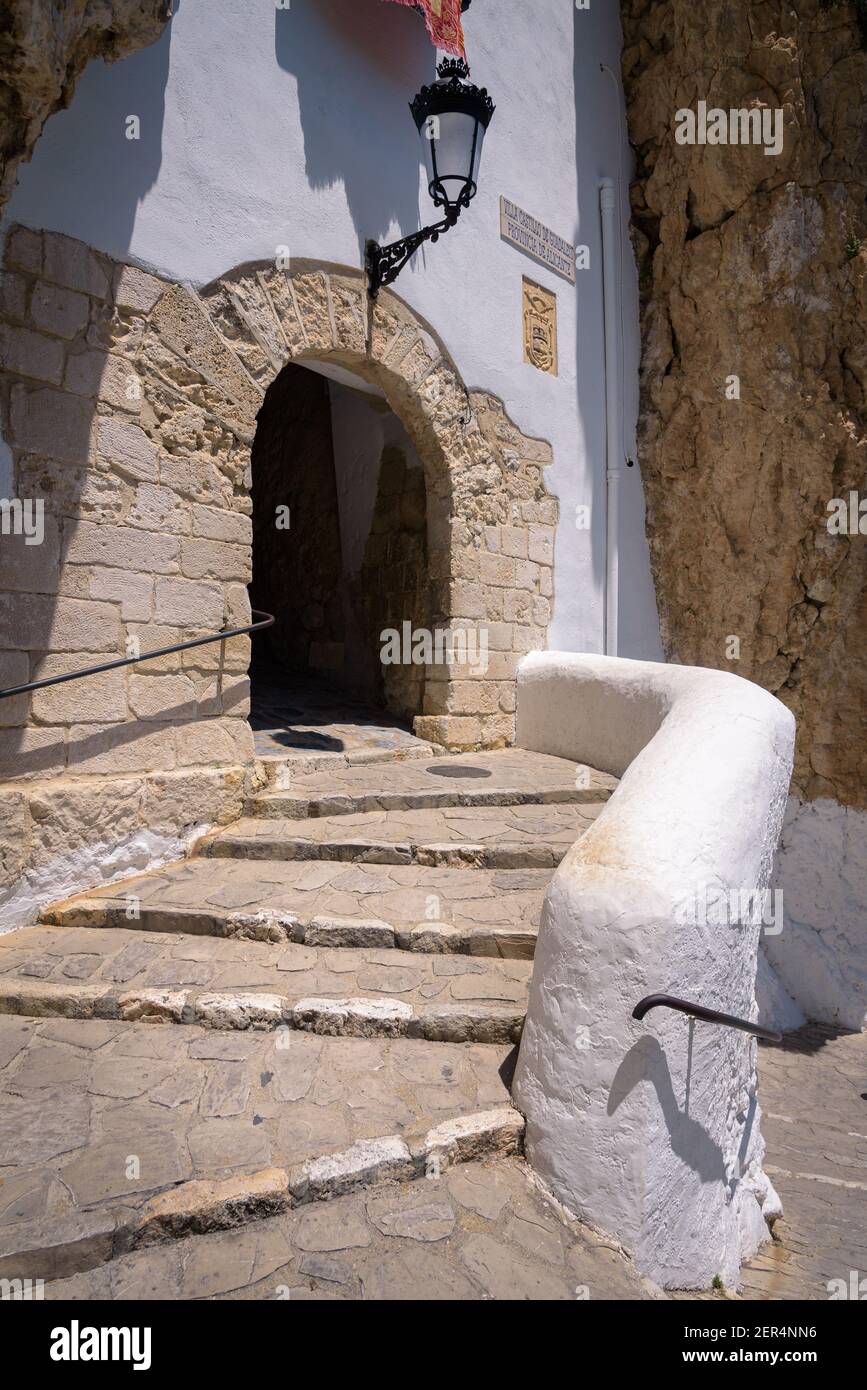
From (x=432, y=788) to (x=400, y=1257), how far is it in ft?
8.52

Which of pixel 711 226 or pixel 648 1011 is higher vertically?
pixel 711 226

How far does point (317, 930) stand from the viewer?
2.92 metres

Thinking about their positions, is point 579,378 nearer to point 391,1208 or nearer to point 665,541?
point 665,541

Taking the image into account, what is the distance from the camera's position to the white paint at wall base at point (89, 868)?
310 centimetres

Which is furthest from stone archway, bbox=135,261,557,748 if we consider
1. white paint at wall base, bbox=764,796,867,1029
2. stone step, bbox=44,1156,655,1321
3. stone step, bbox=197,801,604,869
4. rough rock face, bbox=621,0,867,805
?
white paint at wall base, bbox=764,796,867,1029

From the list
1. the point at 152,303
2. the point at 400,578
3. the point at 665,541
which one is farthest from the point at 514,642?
the point at 152,303

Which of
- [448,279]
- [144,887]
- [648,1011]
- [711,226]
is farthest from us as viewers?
[711,226]

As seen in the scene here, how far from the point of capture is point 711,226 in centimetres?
710

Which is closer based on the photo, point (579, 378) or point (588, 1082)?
point (588, 1082)

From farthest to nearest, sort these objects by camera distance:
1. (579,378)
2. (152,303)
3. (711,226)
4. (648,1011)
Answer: (711,226) → (579,378) → (152,303) → (648,1011)

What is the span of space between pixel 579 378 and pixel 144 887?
5.25 meters

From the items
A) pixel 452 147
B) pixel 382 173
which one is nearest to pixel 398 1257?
pixel 452 147

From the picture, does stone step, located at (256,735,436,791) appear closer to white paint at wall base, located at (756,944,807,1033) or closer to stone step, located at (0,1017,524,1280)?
stone step, located at (0,1017,524,1280)

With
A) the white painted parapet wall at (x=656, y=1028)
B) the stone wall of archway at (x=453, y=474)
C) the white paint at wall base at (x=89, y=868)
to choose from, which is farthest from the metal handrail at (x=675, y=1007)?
the stone wall of archway at (x=453, y=474)
